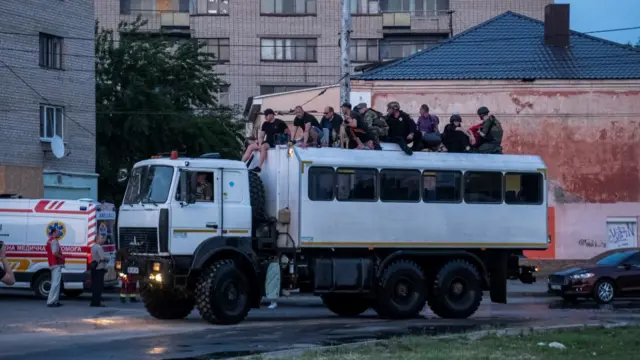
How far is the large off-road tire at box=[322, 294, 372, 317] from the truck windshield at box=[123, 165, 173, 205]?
4775 mm

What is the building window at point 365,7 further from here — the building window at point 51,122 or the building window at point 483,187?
the building window at point 483,187

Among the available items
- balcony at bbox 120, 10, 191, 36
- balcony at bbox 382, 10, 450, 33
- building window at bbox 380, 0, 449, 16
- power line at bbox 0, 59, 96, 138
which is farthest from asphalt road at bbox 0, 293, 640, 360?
building window at bbox 380, 0, 449, 16

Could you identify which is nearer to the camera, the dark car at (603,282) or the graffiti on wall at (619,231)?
the dark car at (603,282)

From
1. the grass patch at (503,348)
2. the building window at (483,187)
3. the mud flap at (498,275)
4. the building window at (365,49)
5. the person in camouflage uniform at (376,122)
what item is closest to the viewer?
the grass patch at (503,348)

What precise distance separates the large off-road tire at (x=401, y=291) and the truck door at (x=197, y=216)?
3.54 meters

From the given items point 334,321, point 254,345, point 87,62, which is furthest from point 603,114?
point 254,345

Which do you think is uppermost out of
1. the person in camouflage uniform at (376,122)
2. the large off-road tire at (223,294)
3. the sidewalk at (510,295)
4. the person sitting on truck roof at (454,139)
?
Result: the person in camouflage uniform at (376,122)

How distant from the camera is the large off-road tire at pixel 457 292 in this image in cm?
2273

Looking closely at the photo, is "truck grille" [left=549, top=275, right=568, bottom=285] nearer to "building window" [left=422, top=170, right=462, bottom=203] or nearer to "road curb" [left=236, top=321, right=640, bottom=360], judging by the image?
"building window" [left=422, top=170, right=462, bottom=203]

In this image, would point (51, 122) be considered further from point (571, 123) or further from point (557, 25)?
point (557, 25)

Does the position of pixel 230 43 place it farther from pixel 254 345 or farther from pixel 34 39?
pixel 254 345

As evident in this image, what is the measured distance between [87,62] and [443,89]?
13083mm

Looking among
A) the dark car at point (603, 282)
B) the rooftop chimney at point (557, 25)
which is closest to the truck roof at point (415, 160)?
the dark car at point (603, 282)

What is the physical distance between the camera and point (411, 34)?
70812 millimetres
